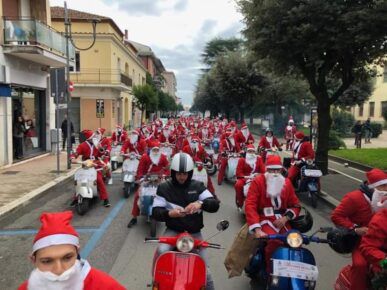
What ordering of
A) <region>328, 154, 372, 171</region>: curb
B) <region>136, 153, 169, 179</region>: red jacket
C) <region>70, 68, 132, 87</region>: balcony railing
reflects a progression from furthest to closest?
<region>70, 68, 132, 87</region>: balcony railing < <region>328, 154, 372, 171</region>: curb < <region>136, 153, 169, 179</region>: red jacket

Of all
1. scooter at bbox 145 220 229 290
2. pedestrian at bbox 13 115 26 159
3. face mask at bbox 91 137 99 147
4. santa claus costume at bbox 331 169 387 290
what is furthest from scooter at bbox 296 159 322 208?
pedestrian at bbox 13 115 26 159

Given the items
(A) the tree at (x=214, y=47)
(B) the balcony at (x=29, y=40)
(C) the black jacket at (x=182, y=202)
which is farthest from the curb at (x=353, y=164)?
(A) the tree at (x=214, y=47)

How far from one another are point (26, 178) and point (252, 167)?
24.1 ft

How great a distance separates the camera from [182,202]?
176 inches

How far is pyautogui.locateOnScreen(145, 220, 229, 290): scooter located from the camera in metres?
3.70

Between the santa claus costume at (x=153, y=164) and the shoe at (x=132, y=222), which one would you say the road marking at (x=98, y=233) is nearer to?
the shoe at (x=132, y=222)

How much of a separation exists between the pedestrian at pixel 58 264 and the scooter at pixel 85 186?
716 cm

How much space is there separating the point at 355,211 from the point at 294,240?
3.00ft

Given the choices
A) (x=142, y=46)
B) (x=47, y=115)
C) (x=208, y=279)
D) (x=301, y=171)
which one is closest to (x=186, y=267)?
(x=208, y=279)

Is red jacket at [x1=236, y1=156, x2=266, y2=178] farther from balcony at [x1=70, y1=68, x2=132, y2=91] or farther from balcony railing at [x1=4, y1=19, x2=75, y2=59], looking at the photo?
balcony at [x1=70, y1=68, x2=132, y2=91]

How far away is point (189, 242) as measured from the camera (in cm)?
374

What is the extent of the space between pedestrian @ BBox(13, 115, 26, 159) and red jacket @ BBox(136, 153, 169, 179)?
10.8 meters

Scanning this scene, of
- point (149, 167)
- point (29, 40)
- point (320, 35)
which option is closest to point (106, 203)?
point (149, 167)

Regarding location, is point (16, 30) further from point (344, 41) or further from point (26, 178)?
point (344, 41)
